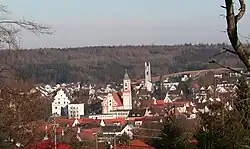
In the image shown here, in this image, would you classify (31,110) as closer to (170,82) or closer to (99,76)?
(170,82)

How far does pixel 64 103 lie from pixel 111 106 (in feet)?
30.5

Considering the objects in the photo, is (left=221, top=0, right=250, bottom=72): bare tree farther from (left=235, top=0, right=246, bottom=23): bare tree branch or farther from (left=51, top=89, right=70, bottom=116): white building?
(left=51, top=89, right=70, bottom=116): white building

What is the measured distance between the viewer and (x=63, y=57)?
524 ft

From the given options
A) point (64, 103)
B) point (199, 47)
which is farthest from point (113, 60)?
point (64, 103)

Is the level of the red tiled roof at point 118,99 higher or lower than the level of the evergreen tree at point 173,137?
lower

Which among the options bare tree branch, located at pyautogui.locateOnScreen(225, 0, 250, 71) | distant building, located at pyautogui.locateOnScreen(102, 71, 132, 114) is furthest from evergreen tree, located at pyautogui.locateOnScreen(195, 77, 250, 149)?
distant building, located at pyautogui.locateOnScreen(102, 71, 132, 114)

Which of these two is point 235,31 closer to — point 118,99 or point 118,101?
point 118,101

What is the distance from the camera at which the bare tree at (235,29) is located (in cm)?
430

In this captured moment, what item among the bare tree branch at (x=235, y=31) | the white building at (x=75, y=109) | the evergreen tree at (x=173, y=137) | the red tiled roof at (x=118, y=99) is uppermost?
the bare tree branch at (x=235, y=31)

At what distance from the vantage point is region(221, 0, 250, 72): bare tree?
4305 millimetres

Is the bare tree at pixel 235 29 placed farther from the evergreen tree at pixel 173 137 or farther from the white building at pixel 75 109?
the white building at pixel 75 109

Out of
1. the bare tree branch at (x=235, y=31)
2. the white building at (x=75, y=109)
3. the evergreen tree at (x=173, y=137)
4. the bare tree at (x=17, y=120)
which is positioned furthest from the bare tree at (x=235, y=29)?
the white building at (x=75, y=109)

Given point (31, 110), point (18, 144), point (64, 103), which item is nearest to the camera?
point (18, 144)

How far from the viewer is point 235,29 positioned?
4.36 m
